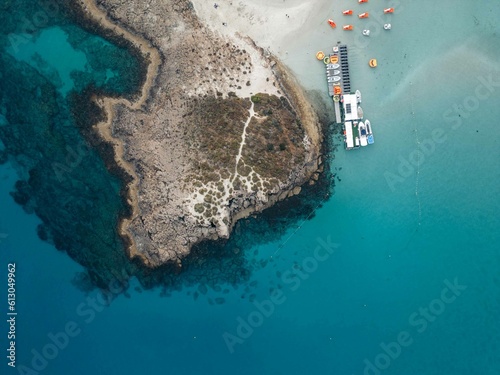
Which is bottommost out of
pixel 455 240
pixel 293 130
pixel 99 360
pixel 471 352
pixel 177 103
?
pixel 471 352

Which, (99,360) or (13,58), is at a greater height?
(13,58)

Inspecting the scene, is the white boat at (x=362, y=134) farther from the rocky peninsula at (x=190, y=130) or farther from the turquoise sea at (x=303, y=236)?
the rocky peninsula at (x=190, y=130)

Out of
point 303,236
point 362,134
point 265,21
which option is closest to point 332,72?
point 362,134

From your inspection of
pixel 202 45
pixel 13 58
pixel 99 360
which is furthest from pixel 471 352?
pixel 13 58

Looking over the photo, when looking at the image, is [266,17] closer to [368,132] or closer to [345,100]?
[345,100]

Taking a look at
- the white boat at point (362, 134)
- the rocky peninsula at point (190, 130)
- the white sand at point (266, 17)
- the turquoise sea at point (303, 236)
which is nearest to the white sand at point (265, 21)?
the white sand at point (266, 17)

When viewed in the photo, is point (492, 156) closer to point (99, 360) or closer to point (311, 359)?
point (311, 359)

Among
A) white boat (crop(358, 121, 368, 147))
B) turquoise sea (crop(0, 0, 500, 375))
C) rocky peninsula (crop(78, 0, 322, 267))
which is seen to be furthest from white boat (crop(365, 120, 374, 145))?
rocky peninsula (crop(78, 0, 322, 267))
